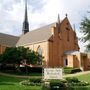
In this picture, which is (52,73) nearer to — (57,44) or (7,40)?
(57,44)

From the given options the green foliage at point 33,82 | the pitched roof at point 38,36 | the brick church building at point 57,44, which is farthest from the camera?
the pitched roof at point 38,36

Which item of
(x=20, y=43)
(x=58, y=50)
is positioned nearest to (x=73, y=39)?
(x=58, y=50)

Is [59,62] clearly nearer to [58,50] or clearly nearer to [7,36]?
[58,50]

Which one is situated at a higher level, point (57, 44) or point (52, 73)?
point (57, 44)

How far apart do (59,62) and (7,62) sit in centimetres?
1722

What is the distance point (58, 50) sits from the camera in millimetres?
62438

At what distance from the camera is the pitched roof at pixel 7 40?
6771 centimetres

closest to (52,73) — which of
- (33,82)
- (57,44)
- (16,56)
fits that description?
(33,82)

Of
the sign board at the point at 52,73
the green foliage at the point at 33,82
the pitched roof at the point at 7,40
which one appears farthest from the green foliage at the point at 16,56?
the sign board at the point at 52,73

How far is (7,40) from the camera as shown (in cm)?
6950

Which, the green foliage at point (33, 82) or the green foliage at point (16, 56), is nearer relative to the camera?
the green foliage at point (33, 82)

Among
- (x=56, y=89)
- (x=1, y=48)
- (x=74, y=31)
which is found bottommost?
(x=56, y=89)

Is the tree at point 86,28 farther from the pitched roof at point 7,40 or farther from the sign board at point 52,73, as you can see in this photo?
the pitched roof at point 7,40

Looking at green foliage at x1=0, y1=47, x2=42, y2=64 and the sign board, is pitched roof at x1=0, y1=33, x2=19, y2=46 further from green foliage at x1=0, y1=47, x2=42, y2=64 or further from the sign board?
the sign board
